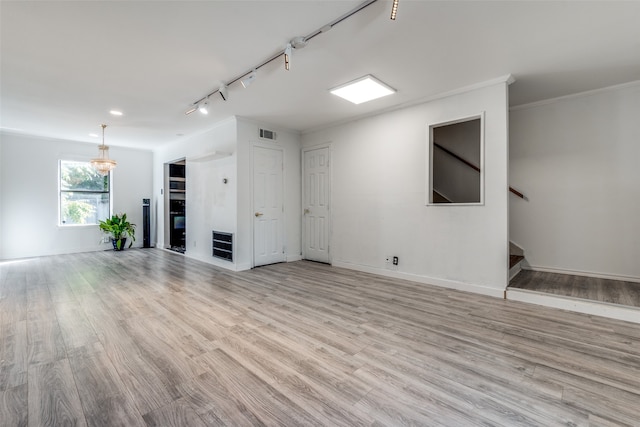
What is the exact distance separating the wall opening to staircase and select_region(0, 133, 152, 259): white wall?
8.03m

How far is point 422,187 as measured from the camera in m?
4.20

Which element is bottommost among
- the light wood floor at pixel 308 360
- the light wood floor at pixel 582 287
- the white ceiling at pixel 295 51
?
the light wood floor at pixel 308 360

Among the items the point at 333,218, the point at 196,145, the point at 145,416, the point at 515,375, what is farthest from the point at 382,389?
the point at 196,145

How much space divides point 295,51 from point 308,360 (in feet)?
9.33

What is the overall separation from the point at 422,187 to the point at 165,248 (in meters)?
6.68

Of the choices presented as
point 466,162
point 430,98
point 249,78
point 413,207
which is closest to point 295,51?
point 249,78

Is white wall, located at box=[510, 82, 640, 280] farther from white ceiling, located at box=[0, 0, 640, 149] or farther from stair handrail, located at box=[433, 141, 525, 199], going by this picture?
white ceiling, located at box=[0, 0, 640, 149]

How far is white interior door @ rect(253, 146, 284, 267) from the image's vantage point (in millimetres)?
5332

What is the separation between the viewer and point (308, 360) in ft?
6.97

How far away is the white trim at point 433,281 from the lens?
357 cm

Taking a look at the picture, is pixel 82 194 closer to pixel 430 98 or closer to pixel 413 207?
pixel 413 207

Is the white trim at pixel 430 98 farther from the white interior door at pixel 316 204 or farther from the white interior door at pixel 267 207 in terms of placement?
the white interior door at pixel 267 207

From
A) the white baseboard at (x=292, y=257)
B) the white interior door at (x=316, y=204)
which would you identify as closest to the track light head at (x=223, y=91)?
the white interior door at (x=316, y=204)

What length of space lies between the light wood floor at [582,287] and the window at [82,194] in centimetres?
909
